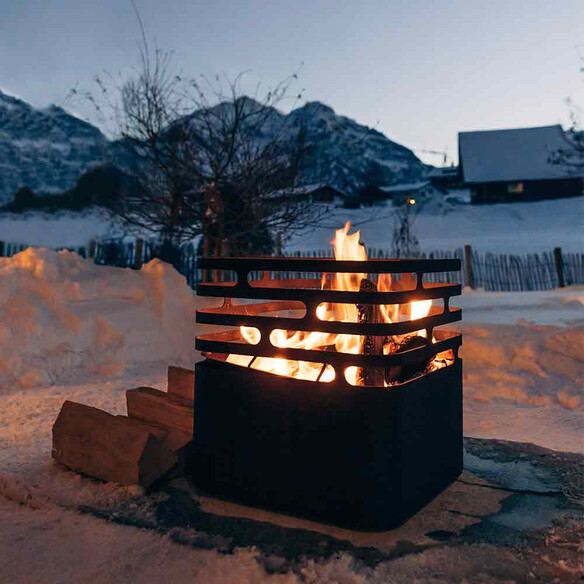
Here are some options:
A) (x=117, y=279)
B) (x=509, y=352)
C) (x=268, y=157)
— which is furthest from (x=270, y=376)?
(x=268, y=157)

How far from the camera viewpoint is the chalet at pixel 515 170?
139ft

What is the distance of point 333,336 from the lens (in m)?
3.03

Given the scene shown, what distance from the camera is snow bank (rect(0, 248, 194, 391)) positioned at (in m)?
5.88

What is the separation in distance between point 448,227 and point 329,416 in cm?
3569

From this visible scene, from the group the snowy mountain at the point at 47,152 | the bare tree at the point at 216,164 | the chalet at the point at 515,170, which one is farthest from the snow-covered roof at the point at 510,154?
the bare tree at the point at 216,164

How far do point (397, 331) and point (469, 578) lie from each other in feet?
2.93

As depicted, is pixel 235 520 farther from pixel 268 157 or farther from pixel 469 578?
pixel 268 157

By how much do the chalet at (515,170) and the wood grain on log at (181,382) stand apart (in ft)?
136

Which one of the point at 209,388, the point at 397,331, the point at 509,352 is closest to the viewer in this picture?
the point at 397,331

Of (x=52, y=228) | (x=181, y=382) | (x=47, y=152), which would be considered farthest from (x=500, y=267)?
(x=47, y=152)

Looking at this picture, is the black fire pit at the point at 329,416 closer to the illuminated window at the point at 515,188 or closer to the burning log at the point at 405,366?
the burning log at the point at 405,366

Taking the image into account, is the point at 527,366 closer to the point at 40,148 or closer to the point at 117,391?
the point at 117,391

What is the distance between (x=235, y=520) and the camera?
250 cm

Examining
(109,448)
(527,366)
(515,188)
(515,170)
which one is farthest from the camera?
(515,170)
